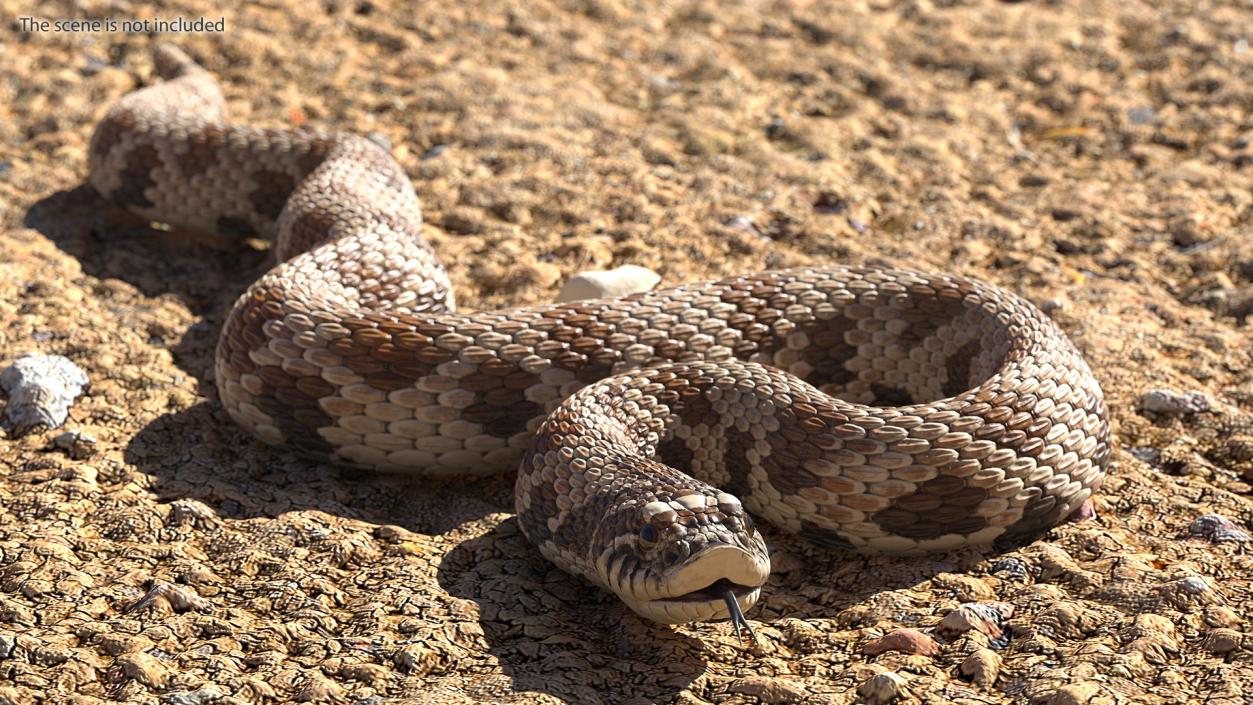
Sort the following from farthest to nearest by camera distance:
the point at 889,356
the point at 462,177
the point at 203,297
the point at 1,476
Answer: the point at 462,177, the point at 203,297, the point at 889,356, the point at 1,476

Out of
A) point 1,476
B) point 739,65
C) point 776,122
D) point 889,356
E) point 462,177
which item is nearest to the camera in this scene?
point 1,476

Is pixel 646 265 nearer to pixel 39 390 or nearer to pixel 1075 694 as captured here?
pixel 39 390

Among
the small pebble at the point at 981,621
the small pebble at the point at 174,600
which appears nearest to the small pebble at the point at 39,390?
the small pebble at the point at 174,600

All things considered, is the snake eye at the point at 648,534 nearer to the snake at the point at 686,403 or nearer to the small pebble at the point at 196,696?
the snake at the point at 686,403

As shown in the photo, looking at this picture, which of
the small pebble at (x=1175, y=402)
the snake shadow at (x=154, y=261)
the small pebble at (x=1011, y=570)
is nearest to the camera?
the small pebble at (x=1011, y=570)

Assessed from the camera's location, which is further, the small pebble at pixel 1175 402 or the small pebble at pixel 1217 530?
the small pebble at pixel 1175 402

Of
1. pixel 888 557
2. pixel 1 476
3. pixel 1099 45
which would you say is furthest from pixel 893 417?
pixel 1099 45

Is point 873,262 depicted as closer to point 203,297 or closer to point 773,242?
point 773,242
